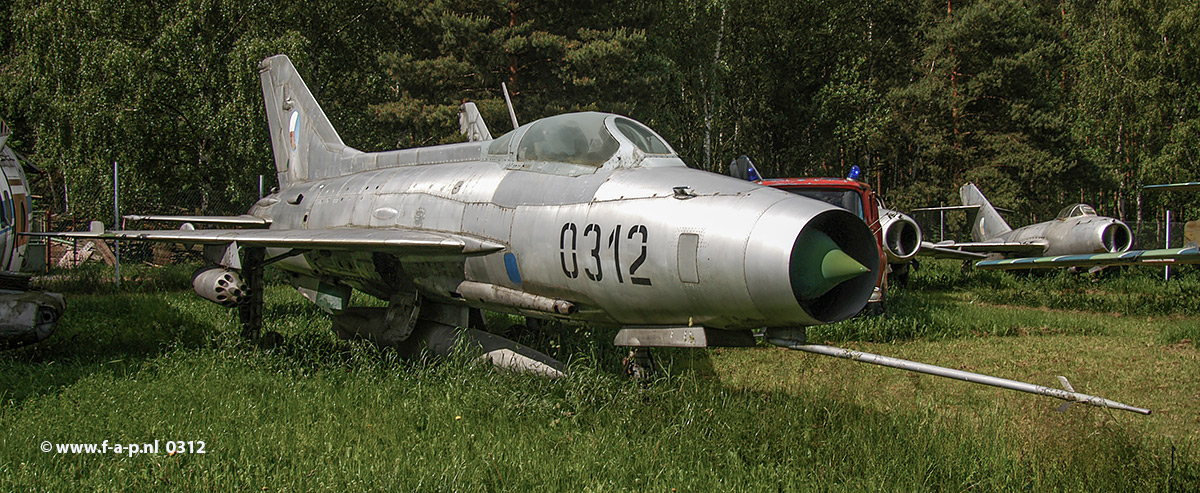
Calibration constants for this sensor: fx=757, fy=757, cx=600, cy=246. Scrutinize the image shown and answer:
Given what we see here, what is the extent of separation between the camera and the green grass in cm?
417

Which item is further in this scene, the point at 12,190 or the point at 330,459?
the point at 12,190

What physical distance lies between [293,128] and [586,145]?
6.45 meters

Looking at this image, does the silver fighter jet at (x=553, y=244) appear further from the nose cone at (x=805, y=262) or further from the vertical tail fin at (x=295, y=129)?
the vertical tail fin at (x=295, y=129)

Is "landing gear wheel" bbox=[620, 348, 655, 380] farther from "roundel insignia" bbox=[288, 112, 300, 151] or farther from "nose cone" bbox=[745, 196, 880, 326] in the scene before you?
"roundel insignia" bbox=[288, 112, 300, 151]

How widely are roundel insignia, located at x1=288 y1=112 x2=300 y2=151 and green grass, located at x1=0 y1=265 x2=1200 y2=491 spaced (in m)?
3.15

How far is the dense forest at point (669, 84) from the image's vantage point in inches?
834

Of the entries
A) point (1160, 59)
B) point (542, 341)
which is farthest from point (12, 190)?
point (1160, 59)

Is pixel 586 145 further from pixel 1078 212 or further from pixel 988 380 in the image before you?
pixel 1078 212

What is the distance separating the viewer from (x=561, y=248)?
546 cm

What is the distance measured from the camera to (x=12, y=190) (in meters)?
7.94

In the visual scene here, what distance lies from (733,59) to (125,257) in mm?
25660

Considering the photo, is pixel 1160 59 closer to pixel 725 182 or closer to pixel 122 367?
pixel 725 182

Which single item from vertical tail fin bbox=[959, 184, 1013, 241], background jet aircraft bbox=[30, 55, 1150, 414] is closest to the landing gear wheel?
background jet aircraft bbox=[30, 55, 1150, 414]

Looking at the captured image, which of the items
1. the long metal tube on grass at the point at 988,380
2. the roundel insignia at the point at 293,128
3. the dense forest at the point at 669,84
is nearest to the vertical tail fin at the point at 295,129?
the roundel insignia at the point at 293,128
